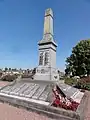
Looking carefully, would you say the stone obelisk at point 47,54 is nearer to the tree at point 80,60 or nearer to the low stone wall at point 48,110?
the low stone wall at point 48,110

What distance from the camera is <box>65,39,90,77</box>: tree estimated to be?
83.6 feet

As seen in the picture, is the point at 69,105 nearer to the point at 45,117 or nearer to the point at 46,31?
the point at 45,117

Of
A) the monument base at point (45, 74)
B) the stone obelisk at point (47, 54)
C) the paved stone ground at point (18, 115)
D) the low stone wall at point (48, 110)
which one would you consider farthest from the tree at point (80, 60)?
the paved stone ground at point (18, 115)

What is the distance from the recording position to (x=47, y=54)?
11297mm

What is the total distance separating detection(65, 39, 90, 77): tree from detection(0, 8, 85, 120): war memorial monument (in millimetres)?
15857

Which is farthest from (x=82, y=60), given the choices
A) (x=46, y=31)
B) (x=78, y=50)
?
(x=46, y=31)

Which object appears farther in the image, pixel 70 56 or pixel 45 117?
pixel 70 56

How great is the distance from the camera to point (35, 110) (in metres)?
6.14

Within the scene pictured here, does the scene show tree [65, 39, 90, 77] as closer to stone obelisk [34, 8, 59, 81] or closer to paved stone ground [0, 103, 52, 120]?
stone obelisk [34, 8, 59, 81]

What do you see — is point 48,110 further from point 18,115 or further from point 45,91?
point 45,91

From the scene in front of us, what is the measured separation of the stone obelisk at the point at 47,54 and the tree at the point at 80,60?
15694mm

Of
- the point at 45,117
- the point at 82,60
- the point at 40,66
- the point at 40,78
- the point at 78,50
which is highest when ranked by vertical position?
the point at 78,50

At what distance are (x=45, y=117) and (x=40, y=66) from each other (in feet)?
20.3

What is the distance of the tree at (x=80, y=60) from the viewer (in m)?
25.5
